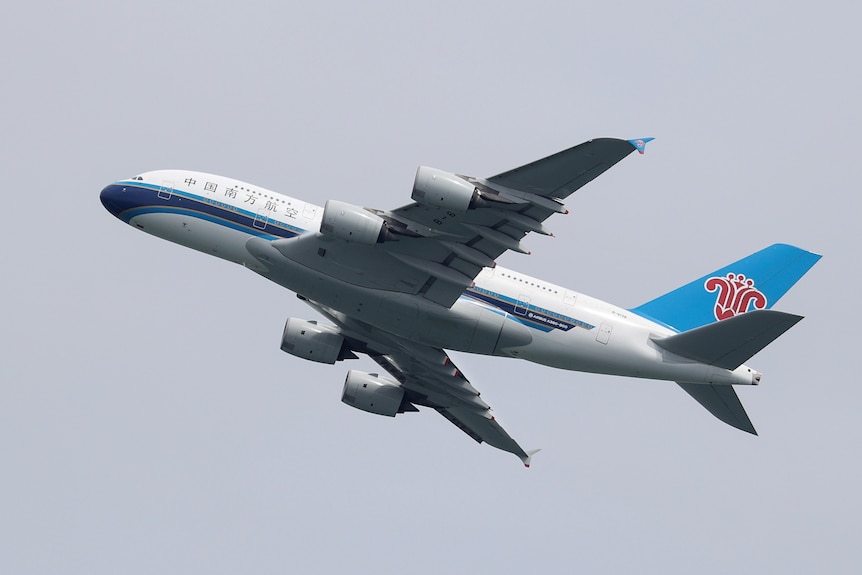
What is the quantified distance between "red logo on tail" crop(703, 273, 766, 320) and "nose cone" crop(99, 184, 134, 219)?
2598cm

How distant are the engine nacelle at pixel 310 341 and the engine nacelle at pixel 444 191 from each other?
1276 centimetres

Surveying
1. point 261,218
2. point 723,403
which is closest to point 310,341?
point 261,218

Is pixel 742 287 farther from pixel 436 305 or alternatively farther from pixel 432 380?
pixel 432 380

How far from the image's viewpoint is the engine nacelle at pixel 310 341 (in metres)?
55.1

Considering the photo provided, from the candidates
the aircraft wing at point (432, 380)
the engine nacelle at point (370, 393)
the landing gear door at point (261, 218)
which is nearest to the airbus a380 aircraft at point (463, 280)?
the landing gear door at point (261, 218)

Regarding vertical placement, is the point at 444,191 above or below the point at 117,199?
above

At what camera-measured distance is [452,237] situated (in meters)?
47.3

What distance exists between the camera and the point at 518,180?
44531 millimetres

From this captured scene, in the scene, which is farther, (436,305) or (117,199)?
(117,199)

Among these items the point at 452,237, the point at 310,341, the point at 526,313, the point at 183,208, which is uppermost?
the point at 452,237

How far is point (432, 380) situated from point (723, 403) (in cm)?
1397

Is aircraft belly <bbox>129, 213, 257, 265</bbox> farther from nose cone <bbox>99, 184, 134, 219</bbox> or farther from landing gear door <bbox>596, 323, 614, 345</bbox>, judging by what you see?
landing gear door <bbox>596, 323, 614, 345</bbox>

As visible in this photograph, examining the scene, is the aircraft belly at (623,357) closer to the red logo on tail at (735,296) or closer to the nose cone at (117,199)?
the red logo on tail at (735,296)

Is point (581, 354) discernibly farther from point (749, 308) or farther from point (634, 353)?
point (749, 308)
